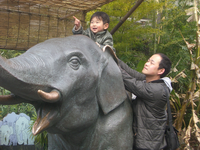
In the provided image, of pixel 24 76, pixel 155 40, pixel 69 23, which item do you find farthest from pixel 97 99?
pixel 155 40

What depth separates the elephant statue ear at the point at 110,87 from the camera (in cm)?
158

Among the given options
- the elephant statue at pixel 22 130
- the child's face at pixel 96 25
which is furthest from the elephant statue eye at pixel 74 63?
the elephant statue at pixel 22 130

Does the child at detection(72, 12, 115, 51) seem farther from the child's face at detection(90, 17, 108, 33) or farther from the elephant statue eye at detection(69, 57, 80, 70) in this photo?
the elephant statue eye at detection(69, 57, 80, 70)

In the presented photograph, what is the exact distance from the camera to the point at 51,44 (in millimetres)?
1377

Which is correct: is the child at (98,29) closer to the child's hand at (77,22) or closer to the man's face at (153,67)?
the child's hand at (77,22)

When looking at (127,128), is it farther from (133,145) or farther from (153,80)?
(153,80)

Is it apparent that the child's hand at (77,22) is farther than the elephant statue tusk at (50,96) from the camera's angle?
Yes

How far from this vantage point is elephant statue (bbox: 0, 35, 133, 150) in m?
1.15

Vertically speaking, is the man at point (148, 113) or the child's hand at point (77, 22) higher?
the child's hand at point (77, 22)

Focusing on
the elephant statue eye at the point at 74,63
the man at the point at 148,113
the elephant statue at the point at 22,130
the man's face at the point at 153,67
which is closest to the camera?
the elephant statue eye at the point at 74,63

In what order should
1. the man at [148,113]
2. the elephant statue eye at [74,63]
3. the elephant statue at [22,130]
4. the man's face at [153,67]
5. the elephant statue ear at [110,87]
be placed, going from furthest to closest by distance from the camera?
the elephant statue at [22,130] → the man's face at [153,67] → the man at [148,113] → the elephant statue ear at [110,87] → the elephant statue eye at [74,63]

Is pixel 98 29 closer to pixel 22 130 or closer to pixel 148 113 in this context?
pixel 148 113

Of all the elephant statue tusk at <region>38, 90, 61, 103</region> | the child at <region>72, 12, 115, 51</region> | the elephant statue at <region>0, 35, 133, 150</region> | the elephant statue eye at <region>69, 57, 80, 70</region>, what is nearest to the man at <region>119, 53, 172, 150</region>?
the elephant statue at <region>0, 35, 133, 150</region>

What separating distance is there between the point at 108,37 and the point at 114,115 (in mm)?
691
